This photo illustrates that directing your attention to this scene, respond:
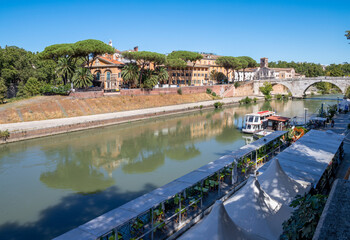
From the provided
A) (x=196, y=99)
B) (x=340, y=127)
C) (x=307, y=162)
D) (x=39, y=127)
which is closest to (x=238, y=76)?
(x=196, y=99)

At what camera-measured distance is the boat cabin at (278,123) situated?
24.5 m

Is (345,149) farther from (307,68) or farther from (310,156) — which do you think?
(307,68)

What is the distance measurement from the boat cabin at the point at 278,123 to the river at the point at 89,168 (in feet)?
9.53

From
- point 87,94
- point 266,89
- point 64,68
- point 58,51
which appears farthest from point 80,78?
point 266,89

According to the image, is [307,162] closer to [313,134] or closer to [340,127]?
[313,134]

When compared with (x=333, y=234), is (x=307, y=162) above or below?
below

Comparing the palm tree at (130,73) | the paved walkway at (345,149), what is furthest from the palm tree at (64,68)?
the paved walkway at (345,149)

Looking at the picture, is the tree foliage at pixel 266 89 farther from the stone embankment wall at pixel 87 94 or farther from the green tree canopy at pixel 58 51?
the green tree canopy at pixel 58 51

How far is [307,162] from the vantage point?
11000 millimetres

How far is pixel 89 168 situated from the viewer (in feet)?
57.2

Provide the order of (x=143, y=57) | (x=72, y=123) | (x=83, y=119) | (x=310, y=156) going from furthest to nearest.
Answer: (x=143, y=57)
(x=83, y=119)
(x=72, y=123)
(x=310, y=156)

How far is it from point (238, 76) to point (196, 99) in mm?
41111

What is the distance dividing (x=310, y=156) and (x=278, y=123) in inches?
547

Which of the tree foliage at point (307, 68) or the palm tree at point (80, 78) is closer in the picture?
the palm tree at point (80, 78)
